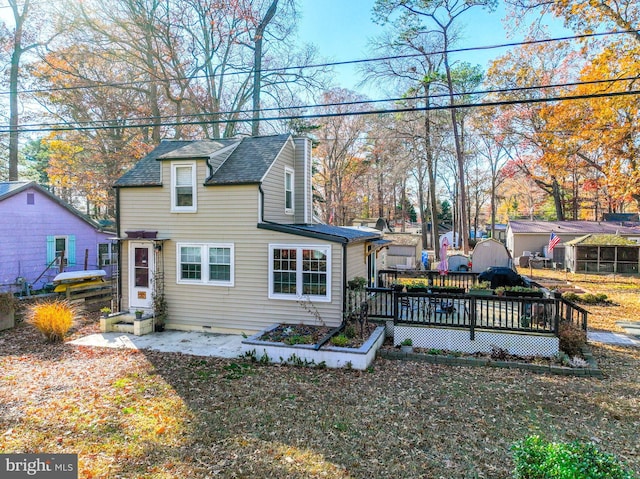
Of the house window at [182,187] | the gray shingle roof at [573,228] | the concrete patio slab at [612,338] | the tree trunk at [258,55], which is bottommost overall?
the concrete patio slab at [612,338]

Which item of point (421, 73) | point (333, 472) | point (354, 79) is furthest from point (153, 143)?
point (333, 472)

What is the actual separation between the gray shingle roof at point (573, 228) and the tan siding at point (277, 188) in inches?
942

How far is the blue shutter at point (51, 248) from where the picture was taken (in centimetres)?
1527

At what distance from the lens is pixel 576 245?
2364cm

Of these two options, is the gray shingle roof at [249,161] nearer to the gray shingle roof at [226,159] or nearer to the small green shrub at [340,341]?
the gray shingle roof at [226,159]

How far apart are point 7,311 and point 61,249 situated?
19.1ft

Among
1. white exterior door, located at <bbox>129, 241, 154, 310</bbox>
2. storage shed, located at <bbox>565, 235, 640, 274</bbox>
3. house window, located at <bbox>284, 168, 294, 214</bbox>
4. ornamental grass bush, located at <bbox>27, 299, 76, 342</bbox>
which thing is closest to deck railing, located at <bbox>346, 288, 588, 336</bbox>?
house window, located at <bbox>284, 168, 294, 214</bbox>

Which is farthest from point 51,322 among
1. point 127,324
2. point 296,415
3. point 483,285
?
point 483,285

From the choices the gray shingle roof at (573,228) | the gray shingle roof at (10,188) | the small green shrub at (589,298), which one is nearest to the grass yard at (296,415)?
the small green shrub at (589,298)

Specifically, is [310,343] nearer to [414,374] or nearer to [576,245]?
[414,374]

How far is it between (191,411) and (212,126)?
61.3 ft

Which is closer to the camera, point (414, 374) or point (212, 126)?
point (414, 374)

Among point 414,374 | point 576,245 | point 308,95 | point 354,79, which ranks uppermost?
point 354,79

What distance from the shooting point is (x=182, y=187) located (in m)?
10.5
